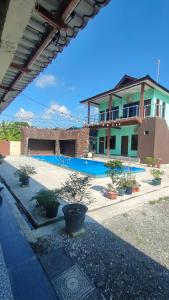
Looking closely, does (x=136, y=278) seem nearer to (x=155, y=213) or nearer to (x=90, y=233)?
(x=90, y=233)

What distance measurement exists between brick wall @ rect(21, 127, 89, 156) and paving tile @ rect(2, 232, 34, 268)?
17.2m

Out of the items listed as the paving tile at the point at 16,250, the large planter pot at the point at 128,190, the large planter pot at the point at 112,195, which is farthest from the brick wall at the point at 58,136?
the paving tile at the point at 16,250

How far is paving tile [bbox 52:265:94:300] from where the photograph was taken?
2211mm

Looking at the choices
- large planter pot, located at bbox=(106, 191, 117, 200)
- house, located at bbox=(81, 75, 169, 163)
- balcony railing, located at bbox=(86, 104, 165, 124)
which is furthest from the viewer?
balcony railing, located at bbox=(86, 104, 165, 124)

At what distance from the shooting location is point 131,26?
8.35 metres

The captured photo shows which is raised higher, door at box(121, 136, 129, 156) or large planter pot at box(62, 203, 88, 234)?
door at box(121, 136, 129, 156)

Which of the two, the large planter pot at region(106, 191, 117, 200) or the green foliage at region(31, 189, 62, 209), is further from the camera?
the large planter pot at region(106, 191, 117, 200)

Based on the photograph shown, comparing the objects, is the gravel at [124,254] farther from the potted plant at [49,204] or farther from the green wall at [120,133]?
the green wall at [120,133]

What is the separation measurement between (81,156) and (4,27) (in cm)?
1864

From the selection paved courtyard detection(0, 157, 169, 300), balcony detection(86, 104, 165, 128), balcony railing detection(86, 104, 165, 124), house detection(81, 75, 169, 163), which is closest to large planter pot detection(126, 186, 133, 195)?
paved courtyard detection(0, 157, 169, 300)

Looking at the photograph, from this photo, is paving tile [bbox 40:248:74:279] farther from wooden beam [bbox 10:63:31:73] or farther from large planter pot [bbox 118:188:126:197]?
large planter pot [bbox 118:188:126:197]

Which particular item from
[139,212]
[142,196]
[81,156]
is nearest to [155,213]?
[139,212]

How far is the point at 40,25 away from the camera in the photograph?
2.23m

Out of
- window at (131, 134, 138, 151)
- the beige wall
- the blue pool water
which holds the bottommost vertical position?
the blue pool water
